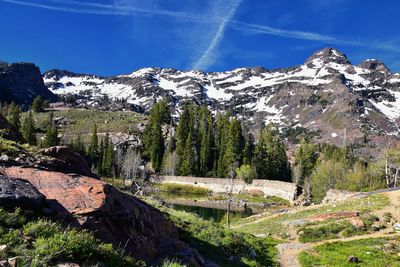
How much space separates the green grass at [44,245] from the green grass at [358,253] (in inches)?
634

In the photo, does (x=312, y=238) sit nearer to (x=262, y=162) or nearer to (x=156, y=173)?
(x=262, y=162)

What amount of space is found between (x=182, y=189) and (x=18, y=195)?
8618 centimetres

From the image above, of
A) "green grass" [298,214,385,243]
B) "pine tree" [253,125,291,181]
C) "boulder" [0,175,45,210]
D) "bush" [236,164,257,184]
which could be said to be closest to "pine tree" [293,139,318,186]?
"pine tree" [253,125,291,181]

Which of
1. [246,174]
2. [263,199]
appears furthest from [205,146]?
[263,199]

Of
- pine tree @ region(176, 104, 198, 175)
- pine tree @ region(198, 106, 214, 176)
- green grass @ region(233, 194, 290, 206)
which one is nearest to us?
green grass @ region(233, 194, 290, 206)

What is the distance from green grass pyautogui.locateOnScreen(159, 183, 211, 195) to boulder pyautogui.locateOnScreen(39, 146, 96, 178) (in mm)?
77344

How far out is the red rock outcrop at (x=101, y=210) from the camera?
29.4 ft

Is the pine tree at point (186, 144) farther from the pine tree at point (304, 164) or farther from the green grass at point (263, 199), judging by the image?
the pine tree at point (304, 164)

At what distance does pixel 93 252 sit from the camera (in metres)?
7.01

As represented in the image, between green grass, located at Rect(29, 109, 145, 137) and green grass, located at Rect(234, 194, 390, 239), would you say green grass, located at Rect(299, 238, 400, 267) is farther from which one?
green grass, located at Rect(29, 109, 145, 137)

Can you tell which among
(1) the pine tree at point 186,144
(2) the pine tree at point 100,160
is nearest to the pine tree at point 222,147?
(1) the pine tree at point 186,144

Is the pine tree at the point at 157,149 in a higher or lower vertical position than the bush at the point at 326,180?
higher

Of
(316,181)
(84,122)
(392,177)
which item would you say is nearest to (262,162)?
(316,181)

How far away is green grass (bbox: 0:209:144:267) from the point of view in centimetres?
597
